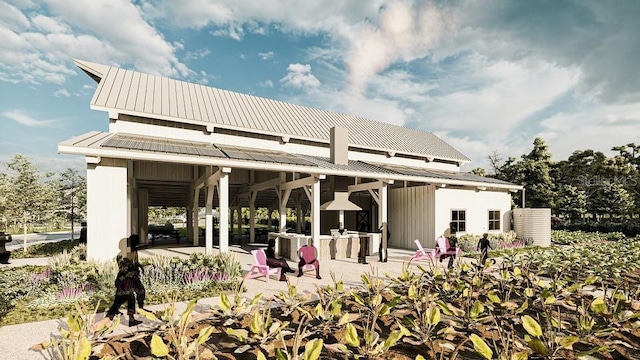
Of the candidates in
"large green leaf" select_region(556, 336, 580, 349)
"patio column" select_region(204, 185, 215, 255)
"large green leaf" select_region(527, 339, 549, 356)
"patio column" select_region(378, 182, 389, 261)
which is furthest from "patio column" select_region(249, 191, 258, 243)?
"large green leaf" select_region(556, 336, 580, 349)

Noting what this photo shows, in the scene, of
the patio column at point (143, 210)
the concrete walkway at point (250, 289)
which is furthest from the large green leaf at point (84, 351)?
the patio column at point (143, 210)

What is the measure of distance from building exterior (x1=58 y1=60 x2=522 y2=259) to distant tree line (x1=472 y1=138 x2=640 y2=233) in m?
15.4

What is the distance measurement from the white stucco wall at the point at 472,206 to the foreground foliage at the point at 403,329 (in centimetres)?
825

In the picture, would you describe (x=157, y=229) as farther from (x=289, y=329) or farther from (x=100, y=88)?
(x=289, y=329)

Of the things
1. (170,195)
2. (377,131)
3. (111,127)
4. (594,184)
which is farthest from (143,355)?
(594,184)

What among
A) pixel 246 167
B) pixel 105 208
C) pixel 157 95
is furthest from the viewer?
pixel 157 95

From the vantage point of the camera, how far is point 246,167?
424 inches

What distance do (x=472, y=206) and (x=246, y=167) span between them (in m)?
12.2

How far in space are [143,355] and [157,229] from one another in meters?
22.5

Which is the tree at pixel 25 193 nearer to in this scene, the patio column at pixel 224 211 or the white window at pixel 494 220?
the patio column at pixel 224 211

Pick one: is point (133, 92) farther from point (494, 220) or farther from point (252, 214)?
point (494, 220)

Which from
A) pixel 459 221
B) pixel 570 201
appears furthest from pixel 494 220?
pixel 570 201

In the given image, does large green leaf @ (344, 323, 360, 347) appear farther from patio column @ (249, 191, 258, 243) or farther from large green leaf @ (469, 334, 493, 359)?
patio column @ (249, 191, 258, 243)

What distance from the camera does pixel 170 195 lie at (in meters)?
20.8
